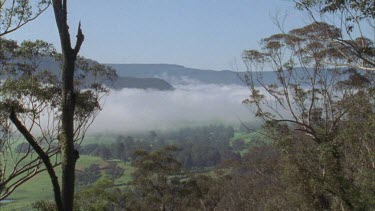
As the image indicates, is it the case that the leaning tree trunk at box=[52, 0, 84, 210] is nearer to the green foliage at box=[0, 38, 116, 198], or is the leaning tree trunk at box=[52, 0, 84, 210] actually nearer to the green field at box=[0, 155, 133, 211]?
the green foliage at box=[0, 38, 116, 198]

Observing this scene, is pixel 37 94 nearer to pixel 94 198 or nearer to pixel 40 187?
pixel 94 198

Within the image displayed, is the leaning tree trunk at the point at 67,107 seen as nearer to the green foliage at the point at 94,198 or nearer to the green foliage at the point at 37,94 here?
the green foliage at the point at 37,94

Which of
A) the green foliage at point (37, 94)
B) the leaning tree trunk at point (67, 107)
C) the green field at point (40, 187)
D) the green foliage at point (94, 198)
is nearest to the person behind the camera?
the leaning tree trunk at point (67, 107)

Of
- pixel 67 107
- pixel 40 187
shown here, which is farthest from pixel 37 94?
pixel 40 187

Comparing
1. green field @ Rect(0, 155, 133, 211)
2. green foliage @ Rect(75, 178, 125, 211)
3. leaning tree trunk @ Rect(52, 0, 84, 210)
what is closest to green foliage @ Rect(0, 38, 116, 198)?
green foliage @ Rect(75, 178, 125, 211)

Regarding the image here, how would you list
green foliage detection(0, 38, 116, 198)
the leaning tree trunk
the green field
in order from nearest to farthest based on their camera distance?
1. the leaning tree trunk
2. green foliage detection(0, 38, 116, 198)
3. the green field

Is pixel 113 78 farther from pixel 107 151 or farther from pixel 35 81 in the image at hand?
pixel 107 151

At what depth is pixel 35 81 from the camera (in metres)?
13.6

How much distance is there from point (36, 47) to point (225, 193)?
A: 859 inches

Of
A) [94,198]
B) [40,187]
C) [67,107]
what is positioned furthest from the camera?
[40,187]

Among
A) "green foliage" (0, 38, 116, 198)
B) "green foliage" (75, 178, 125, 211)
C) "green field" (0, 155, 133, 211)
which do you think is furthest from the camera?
"green field" (0, 155, 133, 211)

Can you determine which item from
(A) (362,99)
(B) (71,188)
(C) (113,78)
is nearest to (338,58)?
(A) (362,99)

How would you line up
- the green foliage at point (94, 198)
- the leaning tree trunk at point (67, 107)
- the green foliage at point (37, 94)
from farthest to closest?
the green foliage at point (94, 198), the green foliage at point (37, 94), the leaning tree trunk at point (67, 107)

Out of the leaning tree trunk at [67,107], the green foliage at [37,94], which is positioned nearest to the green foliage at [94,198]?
the green foliage at [37,94]
